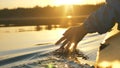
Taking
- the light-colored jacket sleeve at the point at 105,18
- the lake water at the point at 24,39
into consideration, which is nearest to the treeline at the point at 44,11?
the lake water at the point at 24,39

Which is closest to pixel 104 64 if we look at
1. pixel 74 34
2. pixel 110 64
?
pixel 110 64

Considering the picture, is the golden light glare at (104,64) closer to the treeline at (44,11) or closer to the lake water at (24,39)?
the lake water at (24,39)

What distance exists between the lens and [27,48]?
8203 millimetres

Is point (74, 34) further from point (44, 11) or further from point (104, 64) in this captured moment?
point (44, 11)

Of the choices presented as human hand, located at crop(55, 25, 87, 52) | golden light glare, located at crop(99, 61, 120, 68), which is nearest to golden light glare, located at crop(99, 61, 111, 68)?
golden light glare, located at crop(99, 61, 120, 68)

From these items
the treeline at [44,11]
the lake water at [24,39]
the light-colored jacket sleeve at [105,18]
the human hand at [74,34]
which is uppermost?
the light-colored jacket sleeve at [105,18]

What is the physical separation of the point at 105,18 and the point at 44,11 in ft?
150

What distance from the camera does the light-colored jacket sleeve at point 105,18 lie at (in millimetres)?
4031

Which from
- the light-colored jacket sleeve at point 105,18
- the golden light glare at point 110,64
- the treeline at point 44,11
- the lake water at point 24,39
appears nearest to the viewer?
the golden light glare at point 110,64

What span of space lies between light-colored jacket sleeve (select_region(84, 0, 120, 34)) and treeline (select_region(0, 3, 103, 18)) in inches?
1478

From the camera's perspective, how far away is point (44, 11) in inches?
1955

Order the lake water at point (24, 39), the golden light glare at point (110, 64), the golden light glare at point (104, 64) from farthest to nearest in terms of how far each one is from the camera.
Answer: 1. the lake water at point (24, 39)
2. the golden light glare at point (104, 64)
3. the golden light glare at point (110, 64)

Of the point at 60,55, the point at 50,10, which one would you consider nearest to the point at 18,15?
the point at 50,10

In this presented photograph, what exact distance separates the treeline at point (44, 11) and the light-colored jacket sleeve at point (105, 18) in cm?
3755
